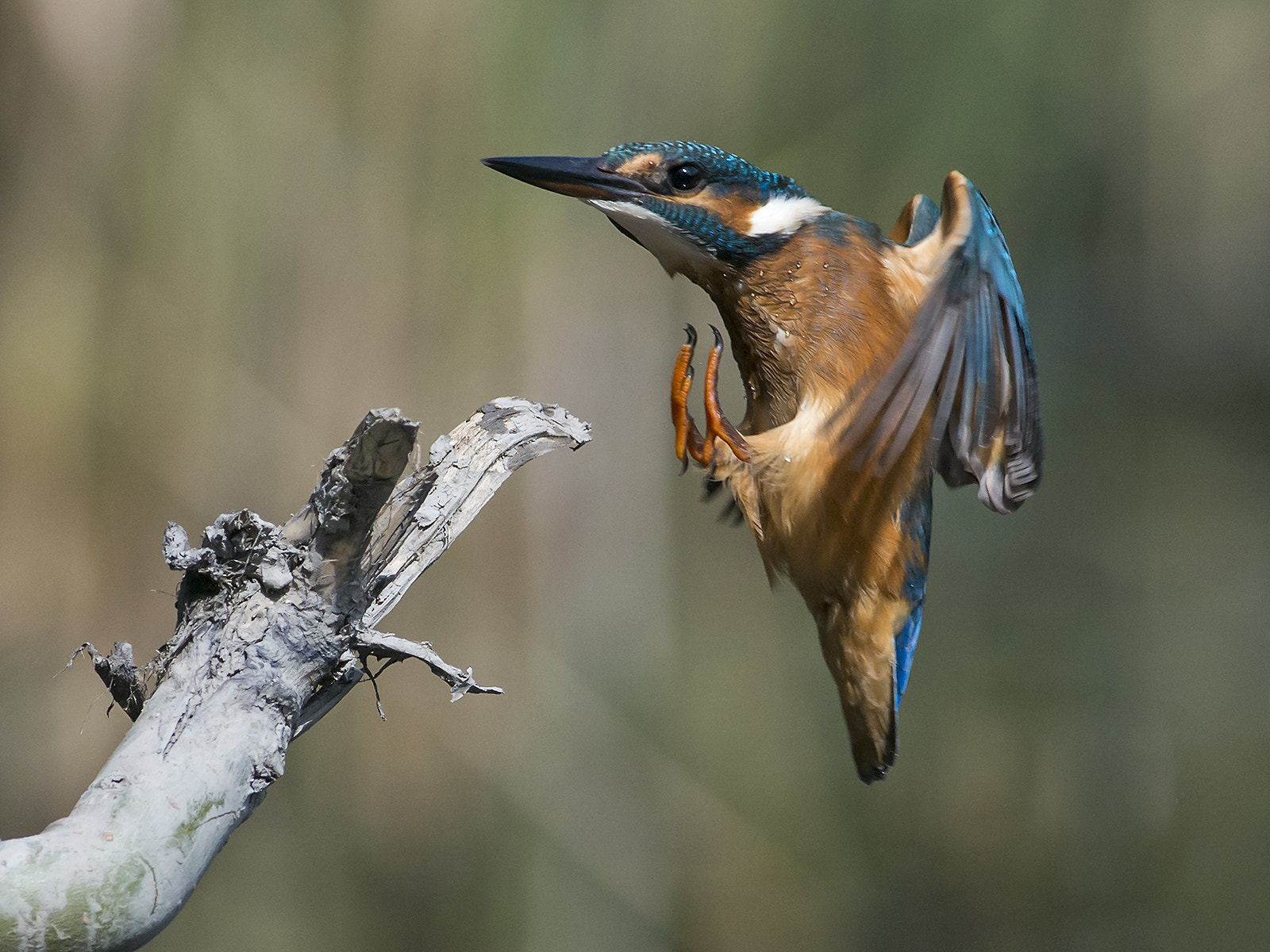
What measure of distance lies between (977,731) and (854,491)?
1.31m

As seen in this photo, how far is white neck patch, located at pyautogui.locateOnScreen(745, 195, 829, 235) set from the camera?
1.07m

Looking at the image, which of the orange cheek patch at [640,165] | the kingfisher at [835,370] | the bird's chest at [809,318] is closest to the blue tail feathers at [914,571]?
the kingfisher at [835,370]

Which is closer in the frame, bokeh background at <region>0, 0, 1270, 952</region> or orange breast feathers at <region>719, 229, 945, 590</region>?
orange breast feathers at <region>719, 229, 945, 590</region>

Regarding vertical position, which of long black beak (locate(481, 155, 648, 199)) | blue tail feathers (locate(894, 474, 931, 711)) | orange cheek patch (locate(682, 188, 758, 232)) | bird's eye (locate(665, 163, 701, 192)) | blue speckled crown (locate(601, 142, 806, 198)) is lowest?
blue tail feathers (locate(894, 474, 931, 711))

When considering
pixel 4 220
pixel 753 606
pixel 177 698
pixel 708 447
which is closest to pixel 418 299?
pixel 4 220

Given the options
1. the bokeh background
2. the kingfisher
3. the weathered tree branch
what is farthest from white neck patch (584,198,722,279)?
the bokeh background

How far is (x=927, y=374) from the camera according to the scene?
2.93ft

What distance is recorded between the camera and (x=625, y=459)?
208 centimetres

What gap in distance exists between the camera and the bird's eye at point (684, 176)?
1043 mm

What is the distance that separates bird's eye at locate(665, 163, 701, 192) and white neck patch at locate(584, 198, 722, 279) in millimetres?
43

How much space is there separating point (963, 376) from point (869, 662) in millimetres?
320

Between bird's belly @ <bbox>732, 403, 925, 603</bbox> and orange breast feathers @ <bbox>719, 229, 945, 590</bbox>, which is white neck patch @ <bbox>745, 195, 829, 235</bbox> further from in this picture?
bird's belly @ <bbox>732, 403, 925, 603</bbox>

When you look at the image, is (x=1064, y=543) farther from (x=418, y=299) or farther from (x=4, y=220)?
(x=4, y=220)

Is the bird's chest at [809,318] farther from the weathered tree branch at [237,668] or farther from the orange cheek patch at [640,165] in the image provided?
the weathered tree branch at [237,668]
